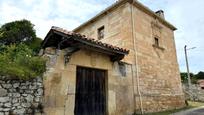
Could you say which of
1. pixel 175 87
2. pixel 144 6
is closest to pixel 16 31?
pixel 144 6

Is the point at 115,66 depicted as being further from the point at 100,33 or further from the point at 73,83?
the point at 100,33

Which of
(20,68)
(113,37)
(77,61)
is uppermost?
(113,37)

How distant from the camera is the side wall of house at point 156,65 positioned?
9.43m

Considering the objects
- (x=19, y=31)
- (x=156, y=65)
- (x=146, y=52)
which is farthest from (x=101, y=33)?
(x=19, y=31)

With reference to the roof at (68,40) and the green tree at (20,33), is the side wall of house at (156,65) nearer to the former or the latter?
the roof at (68,40)

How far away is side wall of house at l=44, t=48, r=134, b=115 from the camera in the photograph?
573 centimetres

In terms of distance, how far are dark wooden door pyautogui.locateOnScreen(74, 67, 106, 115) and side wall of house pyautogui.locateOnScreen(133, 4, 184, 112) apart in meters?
2.55

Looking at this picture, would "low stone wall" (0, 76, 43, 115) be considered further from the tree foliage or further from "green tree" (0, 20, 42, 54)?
"green tree" (0, 20, 42, 54)

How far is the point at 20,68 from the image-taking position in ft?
16.7

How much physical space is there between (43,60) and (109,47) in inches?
106

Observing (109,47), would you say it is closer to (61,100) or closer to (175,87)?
(61,100)

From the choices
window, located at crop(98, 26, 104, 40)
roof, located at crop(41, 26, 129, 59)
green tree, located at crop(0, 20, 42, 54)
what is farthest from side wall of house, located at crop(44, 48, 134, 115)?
green tree, located at crop(0, 20, 42, 54)

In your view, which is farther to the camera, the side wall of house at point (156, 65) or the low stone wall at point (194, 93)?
the low stone wall at point (194, 93)

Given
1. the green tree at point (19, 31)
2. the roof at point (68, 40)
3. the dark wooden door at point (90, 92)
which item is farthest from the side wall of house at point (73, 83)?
the green tree at point (19, 31)
